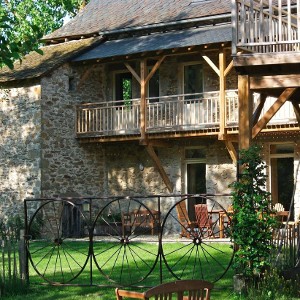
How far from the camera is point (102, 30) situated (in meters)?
26.4

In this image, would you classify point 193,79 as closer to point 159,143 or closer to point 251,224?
point 159,143

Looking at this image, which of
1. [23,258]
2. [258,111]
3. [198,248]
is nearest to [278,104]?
[258,111]

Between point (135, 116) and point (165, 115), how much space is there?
1332mm

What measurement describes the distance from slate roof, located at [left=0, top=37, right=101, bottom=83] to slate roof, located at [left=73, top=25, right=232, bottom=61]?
0.36 m

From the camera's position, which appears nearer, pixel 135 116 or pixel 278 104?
pixel 278 104

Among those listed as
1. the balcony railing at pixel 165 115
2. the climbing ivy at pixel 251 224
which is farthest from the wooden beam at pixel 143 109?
the climbing ivy at pixel 251 224

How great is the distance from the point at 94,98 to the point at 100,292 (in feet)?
46.9

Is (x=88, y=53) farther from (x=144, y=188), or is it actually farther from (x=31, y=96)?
(x=144, y=188)

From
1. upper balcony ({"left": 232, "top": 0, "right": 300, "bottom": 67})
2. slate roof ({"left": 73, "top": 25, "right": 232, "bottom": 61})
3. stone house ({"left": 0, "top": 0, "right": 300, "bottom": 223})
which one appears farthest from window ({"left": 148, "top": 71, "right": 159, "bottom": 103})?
upper balcony ({"left": 232, "top": 0, "right": 300, "bottom": 67})

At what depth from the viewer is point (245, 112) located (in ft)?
40.6

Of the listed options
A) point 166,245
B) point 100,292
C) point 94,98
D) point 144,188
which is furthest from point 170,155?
point 100,292

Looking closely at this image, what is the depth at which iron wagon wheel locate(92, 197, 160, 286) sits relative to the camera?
13609 mm

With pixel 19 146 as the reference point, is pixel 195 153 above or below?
below

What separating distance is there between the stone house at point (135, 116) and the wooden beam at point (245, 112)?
9.78m
